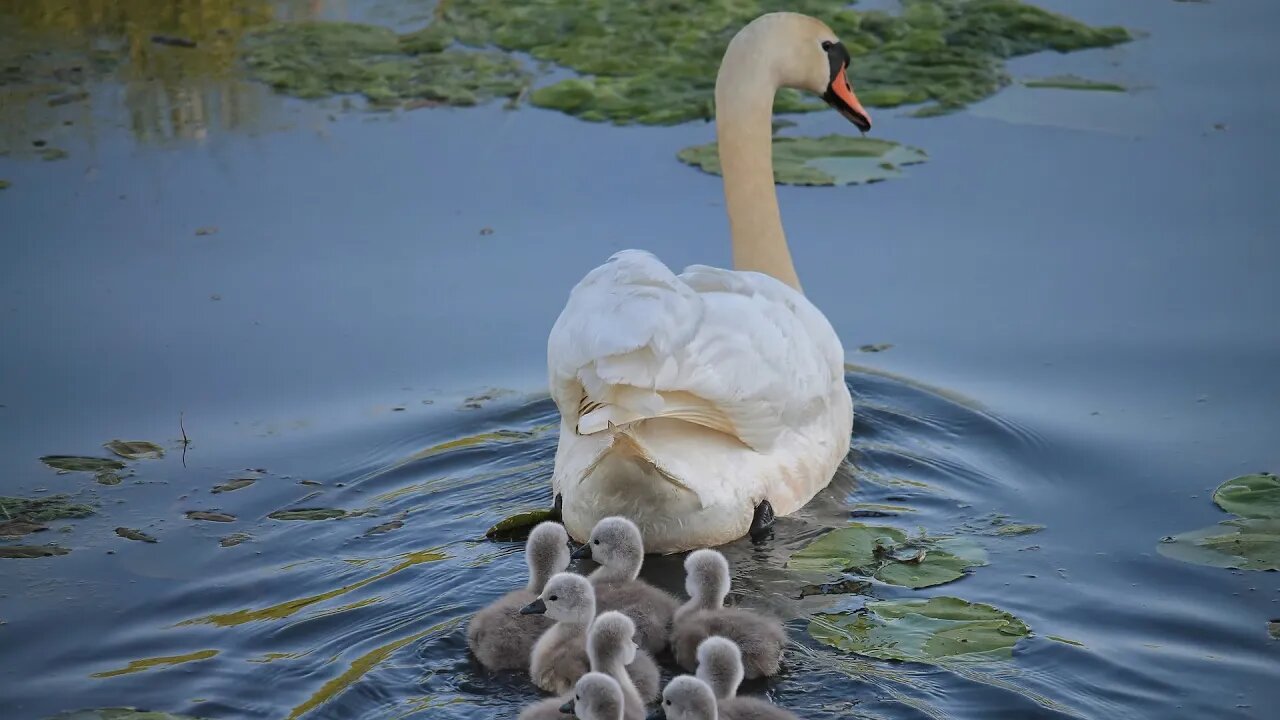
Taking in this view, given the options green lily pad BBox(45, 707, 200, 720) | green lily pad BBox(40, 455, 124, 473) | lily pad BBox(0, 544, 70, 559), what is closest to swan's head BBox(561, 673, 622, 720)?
green lily pad BBox(45, 707, 200, 720)

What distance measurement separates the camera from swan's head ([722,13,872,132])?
8664 millimetres

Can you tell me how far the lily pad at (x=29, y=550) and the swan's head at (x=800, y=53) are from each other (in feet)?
12.9

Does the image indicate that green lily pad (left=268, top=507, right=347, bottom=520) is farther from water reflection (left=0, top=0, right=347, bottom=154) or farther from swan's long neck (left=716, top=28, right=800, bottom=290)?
water reflection (left=0, top=0, right=347, bottom=154)

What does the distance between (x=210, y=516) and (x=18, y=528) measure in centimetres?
80

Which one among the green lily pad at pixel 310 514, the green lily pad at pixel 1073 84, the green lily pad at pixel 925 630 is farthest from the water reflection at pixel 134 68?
the green lily pad at pixel 925 630

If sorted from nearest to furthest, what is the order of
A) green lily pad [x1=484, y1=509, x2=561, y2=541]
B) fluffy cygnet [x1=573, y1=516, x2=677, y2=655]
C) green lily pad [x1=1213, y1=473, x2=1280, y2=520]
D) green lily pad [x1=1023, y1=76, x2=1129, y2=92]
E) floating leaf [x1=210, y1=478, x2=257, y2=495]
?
fluffy cygnet [x1=573, y1=516, x2=677, y2=655] → green lily pad [x1=1213, y1=473, x2=1280, y2=520] → green lily pad [x1=484, y1=509, x2=561, y2=541] → floating leaf [x1=210, y1=478, x2=257, y2=495] → green lily pad [x1=1023, y1=76, x2=1129, y2=92]

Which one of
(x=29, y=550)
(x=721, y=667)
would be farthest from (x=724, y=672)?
(x=29, y=550)

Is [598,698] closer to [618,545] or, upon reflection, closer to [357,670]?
[357,670]

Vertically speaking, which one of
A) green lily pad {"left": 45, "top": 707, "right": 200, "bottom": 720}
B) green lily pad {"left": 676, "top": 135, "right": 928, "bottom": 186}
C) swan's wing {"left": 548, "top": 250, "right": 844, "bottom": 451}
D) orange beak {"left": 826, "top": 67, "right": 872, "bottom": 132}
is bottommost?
green lily pad {"left": 45, "top": 707, "right": 200, "bottom": 720}

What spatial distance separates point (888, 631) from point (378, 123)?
686 cm

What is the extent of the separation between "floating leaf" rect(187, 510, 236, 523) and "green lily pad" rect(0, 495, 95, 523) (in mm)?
438

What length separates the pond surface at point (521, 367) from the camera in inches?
241

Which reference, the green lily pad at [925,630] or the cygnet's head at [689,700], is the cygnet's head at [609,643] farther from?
the green lily pad at [925,630]

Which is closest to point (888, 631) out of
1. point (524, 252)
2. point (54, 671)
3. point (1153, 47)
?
point (54, 671)
